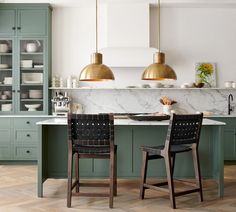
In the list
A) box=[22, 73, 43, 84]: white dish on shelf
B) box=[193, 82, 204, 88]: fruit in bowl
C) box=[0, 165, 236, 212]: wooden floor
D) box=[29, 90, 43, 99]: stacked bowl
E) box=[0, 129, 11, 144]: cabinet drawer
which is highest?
box=[22, 73, 43, 84]: white dish on shelf

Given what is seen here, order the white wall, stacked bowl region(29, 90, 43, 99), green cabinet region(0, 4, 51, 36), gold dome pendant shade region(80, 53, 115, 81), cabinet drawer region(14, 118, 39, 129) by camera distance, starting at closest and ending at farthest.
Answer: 1. gold dome pendant shade region(80, 53, 115, 81)
2. cabinet drawer region(14, 118, 39, 129)
3. green cabinet region(0, 4, 51, 36)
4. stacked bowl region(29, 90, 43, 99)
5. the white wall

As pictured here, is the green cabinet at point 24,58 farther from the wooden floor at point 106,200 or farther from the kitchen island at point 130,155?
the kitchen island at point 130,155

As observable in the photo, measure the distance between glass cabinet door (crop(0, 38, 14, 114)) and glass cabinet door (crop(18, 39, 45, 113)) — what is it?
0.54ft

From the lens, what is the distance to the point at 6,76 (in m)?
6.66

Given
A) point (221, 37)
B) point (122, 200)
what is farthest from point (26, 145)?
point (221, 37)

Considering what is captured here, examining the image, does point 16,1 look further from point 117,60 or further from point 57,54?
point 117,60

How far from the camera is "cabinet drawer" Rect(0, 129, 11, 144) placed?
21.0 feet

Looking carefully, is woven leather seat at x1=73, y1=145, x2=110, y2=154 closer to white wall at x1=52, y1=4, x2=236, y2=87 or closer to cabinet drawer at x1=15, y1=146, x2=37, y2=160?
cabinet drawer at x1=15, y1=146, x2=37, y2=160

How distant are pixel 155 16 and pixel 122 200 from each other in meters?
3.80

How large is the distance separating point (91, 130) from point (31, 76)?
316 centimetres

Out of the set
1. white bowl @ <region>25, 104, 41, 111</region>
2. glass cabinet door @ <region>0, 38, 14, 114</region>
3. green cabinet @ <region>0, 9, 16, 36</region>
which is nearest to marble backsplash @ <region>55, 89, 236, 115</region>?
white bowl @ <region>25, 104, 41, 111</region>

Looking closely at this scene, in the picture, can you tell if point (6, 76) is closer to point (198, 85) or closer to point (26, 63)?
point (26, 63)

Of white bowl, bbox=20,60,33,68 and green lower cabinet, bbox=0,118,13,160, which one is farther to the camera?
white bowl, bbox=20,60,33,68

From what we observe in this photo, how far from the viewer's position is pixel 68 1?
665 centimetres
